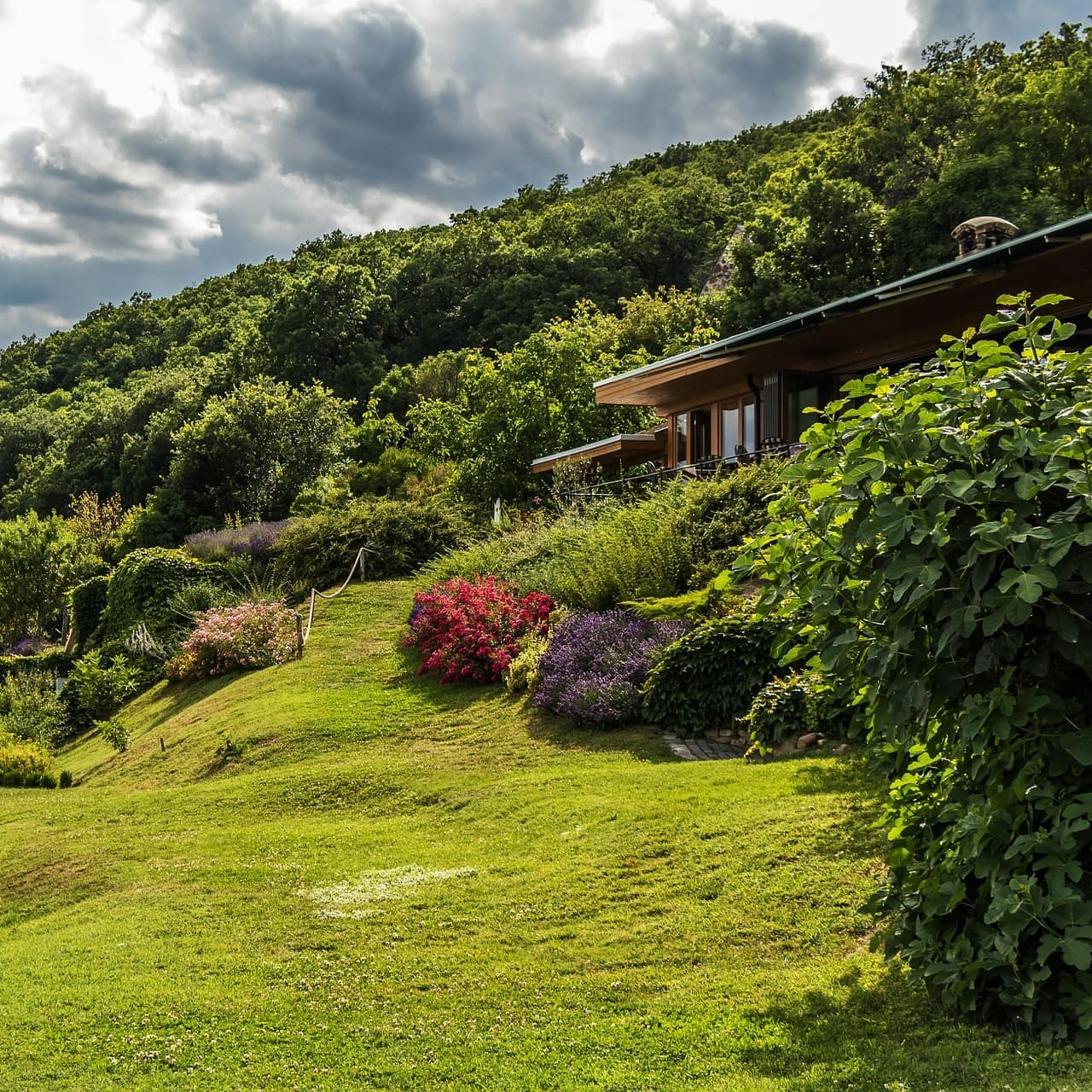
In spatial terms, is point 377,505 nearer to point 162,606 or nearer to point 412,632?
point 162,606

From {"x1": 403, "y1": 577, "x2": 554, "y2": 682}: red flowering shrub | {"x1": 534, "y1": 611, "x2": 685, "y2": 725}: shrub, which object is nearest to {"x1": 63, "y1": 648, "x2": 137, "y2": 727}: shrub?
{"x1": 403, "y1": 577, "x2": 554, "y2": 682}: red flowering shrub

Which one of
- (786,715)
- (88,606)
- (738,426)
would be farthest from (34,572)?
(786,715)

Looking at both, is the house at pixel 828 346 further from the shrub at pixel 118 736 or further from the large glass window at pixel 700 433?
the shrub at pixel 118 736

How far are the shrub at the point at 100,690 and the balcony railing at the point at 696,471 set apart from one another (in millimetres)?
10139

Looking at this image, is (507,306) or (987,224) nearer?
(987,224)

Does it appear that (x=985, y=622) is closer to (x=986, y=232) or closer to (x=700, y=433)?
(x=986, y=232)

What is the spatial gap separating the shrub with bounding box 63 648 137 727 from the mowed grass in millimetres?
9621

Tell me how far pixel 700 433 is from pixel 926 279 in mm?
10225

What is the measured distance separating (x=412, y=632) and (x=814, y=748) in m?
9.47

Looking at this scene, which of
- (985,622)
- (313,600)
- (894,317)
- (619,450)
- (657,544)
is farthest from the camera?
(619,450)

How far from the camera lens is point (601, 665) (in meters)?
12.4

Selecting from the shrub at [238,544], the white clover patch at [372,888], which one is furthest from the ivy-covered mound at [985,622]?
the shrub at [238,544]

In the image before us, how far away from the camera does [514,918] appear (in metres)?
6.43

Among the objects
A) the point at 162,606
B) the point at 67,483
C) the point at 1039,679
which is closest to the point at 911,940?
the point at 1039,679
